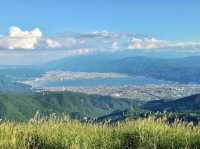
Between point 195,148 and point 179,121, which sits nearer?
point 195,148

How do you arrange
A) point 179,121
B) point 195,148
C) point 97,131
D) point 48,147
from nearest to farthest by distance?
point 195,148 < point 48,147 < point 97,131 < point 179,121

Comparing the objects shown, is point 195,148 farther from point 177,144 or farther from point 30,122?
point 30,122

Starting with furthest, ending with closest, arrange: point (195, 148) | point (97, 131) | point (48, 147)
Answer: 1. point (97, 131)
2. point (48, 147)
3. point (195, 148)

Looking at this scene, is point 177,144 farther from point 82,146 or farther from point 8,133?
point 8,133

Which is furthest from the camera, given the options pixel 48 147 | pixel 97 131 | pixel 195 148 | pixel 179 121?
pixel 179 121

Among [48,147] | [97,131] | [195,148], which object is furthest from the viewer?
[97,131]

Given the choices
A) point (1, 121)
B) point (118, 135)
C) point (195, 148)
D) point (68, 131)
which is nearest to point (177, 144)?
point (195, 148)

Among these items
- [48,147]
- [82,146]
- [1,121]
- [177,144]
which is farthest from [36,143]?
[177,144]
